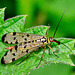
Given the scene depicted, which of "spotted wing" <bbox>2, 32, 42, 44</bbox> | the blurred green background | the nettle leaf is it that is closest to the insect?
"spotted wing" <bbox>2, 32, 42, 44</bbox>

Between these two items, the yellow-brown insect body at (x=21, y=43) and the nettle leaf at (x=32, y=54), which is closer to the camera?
the nettle leaf at (x=32, y=54)

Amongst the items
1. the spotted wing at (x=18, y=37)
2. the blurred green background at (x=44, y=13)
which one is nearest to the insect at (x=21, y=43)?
the spotted wing at (x=18, y=37)

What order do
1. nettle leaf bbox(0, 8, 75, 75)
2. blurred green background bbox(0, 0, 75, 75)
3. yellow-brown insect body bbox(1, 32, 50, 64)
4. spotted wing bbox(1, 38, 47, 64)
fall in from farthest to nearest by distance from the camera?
blurred green background bbox(0, 0, 75, 75) → yellow-brown insect body bbox(1, 32, 50, 64) → spotted wing bbox(1, 38, 47, 64) → nettle leaf bbox(0, 8, 75, 75)

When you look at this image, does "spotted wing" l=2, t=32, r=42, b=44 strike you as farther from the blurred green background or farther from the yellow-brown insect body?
the blurred green background

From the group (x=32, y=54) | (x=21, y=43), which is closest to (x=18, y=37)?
(x=21, y=43)

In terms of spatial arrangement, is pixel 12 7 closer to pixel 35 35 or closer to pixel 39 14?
pixel 39 14

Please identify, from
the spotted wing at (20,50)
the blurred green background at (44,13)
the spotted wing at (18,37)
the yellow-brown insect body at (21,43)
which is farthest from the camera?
the blurred green background at (44,13)

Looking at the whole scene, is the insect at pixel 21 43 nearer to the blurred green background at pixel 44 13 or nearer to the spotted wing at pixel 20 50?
the spotted wing at pixel 20 50

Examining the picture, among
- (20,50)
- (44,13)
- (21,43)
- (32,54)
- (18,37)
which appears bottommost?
(32,54)

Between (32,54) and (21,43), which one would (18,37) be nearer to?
(21,43)

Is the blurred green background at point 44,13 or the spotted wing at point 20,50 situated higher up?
the blurred green background at point 44,13
